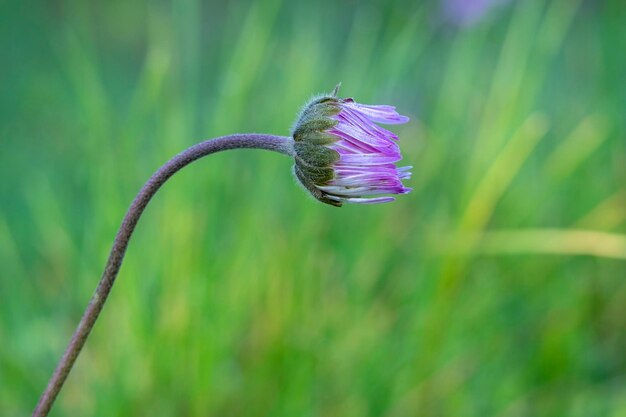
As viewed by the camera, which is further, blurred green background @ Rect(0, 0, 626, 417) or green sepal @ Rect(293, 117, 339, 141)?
blurred green background @ Rect(0, 0, 626, 417)

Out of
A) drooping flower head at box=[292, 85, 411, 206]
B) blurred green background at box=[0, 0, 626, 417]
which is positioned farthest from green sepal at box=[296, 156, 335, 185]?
blurred green background at box=[0, 0, 626, 417]

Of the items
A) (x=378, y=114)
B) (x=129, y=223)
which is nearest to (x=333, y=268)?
(x=378, y=114)

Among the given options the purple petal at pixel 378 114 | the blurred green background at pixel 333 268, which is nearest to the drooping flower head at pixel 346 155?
the purple petal at pixel 378 114

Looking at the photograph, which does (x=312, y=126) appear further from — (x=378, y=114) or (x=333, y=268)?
(x=333, y=268)

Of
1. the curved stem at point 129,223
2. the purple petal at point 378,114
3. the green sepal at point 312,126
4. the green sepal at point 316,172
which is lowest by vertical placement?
the curved stem at point 129,223

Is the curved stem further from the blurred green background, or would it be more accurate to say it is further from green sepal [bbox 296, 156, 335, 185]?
the blurred green background

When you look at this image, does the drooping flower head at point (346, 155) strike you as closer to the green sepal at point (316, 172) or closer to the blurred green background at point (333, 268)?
the green sepal at point (316, 172)
